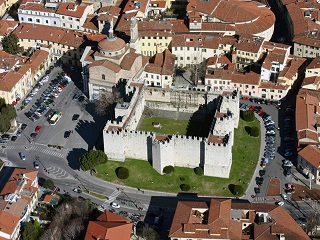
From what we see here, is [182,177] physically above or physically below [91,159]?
below

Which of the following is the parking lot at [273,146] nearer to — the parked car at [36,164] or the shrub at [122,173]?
the shrub at [122,173]

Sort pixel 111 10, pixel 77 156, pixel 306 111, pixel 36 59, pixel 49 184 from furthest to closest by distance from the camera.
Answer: pixel 111 10 → pixel 36 59 → pixel 306 111 → pixel 77 156 → pixel 49 184

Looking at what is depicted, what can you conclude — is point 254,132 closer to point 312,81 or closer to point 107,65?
point 312,81

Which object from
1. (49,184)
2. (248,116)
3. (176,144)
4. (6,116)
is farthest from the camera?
(248,116)

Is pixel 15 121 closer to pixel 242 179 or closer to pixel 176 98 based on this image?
pixel 176 98

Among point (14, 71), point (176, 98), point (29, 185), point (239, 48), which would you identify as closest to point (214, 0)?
point (239, 48)

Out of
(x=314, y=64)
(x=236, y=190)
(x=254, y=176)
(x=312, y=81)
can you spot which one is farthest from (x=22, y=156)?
(x=314, y=64)
